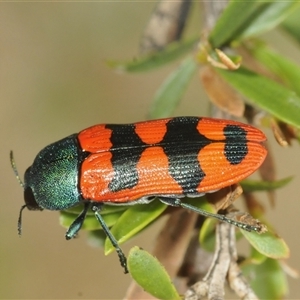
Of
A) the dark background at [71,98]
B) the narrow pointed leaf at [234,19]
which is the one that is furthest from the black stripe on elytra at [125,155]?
the dark background at [71,98]

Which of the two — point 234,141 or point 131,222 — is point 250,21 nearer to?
point 234,141

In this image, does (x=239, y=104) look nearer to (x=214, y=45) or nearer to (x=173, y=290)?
(x=214, y=45)

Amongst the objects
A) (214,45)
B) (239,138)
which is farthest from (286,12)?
(239,138)

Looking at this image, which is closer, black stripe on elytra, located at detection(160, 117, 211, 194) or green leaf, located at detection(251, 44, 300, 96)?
green leaf, located at detection(251, 44, 300, 96)

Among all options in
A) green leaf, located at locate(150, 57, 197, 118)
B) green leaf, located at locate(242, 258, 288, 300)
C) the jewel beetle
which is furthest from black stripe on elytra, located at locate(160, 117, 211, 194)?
green leaf, located at locate(242, 258, 288, 300)

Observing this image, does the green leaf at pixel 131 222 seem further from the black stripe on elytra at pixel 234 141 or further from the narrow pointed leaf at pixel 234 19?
the narrow pointed leaf at pixel 234 19

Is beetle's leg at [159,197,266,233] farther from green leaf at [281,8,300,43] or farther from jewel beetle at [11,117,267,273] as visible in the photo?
green leaf at [281,8,300,43]

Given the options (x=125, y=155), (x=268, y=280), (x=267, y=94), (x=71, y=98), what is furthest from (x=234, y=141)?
(x=71, y=98)
